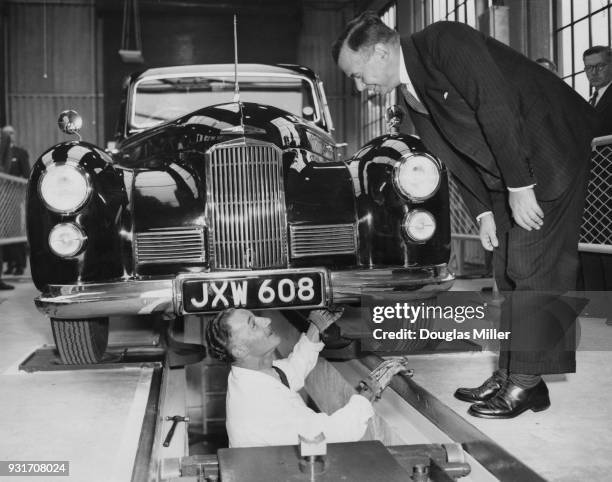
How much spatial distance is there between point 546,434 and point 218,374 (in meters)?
3.62

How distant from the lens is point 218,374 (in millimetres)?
5590

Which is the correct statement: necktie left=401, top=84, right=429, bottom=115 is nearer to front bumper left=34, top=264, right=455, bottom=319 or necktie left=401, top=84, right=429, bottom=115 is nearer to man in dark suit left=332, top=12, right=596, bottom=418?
man in dark suit left=332, top=12, right=596, bottom=418

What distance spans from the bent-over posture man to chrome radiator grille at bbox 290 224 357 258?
67 centimetres

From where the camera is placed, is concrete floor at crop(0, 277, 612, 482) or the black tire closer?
concrete floor at crop(0, 277, 612, 482)

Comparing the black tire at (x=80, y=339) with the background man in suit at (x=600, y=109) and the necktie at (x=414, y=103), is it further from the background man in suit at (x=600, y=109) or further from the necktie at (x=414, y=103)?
the background man in suit at (x=600, y=109)

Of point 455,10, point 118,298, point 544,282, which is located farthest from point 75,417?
point 455,10

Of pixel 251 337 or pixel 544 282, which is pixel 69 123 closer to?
pixel 251 337

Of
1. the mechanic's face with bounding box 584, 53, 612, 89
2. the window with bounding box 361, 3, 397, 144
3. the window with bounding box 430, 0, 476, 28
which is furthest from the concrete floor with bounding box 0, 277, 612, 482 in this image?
the window with bounding box 361, 3, 397, 144

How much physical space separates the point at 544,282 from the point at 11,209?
612cm

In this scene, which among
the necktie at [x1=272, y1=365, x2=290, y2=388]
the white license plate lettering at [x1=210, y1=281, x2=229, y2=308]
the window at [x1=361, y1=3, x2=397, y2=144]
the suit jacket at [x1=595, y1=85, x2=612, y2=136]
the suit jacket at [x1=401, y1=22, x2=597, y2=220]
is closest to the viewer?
the suit jacket at [x1=401, y1=22, x2=597, y2=220]

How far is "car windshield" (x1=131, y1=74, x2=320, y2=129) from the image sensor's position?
4.68 meters

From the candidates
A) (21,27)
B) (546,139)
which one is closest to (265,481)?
(546,139)

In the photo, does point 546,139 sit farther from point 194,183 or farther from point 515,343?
point 194,183

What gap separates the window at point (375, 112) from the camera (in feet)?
46.1
